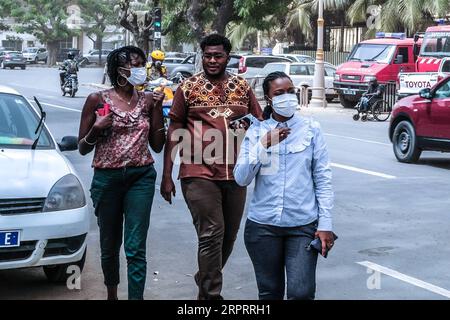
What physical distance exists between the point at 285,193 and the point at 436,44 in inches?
833

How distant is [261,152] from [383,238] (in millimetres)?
4056

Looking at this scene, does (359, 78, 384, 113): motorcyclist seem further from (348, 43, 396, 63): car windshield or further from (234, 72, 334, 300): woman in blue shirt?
(234, 72, 334, 300): woman in blue shirt

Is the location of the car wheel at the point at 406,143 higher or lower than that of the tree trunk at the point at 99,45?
lower

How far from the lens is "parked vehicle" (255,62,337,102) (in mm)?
28859

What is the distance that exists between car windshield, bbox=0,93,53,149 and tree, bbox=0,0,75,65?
6202 centimetres

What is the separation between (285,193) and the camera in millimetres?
4309

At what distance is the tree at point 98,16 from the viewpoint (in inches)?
2761

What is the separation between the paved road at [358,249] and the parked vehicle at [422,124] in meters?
0.39

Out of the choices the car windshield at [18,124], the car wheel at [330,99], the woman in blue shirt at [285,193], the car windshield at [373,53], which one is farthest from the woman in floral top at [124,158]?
the car wheel at [330,99]

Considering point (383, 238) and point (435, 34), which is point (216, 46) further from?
point (435, 34)

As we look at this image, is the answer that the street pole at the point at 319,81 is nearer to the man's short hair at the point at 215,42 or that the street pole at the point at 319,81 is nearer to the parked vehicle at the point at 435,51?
the parked vehicle at the point at 435,51

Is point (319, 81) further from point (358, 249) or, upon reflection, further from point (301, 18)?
point (358, 249)

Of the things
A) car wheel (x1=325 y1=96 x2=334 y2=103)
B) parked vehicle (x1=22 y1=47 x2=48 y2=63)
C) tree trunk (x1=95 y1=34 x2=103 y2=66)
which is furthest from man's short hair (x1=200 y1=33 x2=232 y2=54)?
parked vehicle (x1=22 y1=47 x2=48 y2=63)

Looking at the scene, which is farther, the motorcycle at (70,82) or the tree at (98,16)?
the tree at (98,16)
